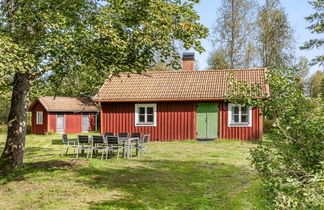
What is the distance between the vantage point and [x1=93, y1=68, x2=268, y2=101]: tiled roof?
19766 millimetres

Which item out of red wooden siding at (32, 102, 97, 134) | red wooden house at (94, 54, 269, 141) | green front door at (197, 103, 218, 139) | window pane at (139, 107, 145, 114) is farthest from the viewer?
red wooden siding at (32, 102, 97, 134)

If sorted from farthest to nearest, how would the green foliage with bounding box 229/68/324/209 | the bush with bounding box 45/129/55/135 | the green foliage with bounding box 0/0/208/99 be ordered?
the bush with bounding box 45/129/55/135 < the green foliage with bounding box 0/0/208/99 < the green foliage with bounding box 229/68/324/209

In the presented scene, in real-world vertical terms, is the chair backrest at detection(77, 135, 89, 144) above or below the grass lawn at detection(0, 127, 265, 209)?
above

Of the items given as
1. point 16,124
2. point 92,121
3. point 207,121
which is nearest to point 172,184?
point 16,124

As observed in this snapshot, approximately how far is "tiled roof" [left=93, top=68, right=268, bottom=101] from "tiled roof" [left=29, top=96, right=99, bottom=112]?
34.8 ft

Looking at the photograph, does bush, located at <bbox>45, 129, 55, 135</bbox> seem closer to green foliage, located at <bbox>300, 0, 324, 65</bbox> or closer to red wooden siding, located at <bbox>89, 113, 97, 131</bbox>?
red wooden siding, located at <bbox>89, 113, 97, 131</bbox>

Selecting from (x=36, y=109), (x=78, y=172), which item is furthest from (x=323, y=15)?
(x=36, y=109)

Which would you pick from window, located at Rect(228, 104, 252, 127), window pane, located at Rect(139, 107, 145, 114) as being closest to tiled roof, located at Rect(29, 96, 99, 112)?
window pane, located at Rect(139, 107, 145, 114)

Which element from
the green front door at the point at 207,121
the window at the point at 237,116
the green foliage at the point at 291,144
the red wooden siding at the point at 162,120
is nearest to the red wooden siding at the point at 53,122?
the red wooden siding at the point at 162,120

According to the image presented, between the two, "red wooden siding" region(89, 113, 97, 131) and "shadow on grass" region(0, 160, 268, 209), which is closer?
"shadow on grass" region(0, 160, 268, 209)

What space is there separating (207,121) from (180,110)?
182cm

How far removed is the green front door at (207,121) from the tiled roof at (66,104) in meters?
16.4

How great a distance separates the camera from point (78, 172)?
9.63 metres

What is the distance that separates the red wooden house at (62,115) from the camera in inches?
1201
